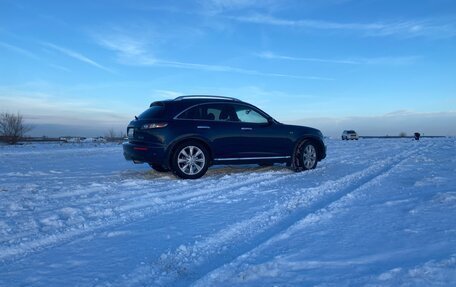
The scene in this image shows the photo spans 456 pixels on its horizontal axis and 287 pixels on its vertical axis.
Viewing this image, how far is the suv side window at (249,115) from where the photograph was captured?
27.8 feet

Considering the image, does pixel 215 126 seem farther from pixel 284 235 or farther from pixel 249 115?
pixel 284 235

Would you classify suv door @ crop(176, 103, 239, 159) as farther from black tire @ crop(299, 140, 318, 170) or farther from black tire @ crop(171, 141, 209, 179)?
black tire @ crop(299, 140, 318, 170)

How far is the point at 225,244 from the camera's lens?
337 cm

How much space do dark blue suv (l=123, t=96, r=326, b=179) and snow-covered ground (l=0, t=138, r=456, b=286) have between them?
4.31 feet

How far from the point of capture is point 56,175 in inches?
330

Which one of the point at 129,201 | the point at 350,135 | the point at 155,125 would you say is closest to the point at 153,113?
the point at 155,125

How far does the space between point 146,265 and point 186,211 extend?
69.3 inches

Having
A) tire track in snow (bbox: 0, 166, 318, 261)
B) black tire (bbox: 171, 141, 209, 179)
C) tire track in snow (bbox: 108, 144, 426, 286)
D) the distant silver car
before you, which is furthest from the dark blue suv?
the distant silver car

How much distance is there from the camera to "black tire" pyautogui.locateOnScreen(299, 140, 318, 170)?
898 cm

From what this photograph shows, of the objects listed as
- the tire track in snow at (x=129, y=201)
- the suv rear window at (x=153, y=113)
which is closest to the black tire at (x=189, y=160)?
the tire track in snow at (x=129, y=201)

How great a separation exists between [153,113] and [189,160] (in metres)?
1.21

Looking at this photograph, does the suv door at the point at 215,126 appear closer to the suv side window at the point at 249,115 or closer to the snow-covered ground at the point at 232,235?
the suv side window at the point at 249,115

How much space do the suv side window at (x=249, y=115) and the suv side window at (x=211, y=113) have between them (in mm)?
126

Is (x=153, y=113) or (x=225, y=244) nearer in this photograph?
(x=225, y=244)
